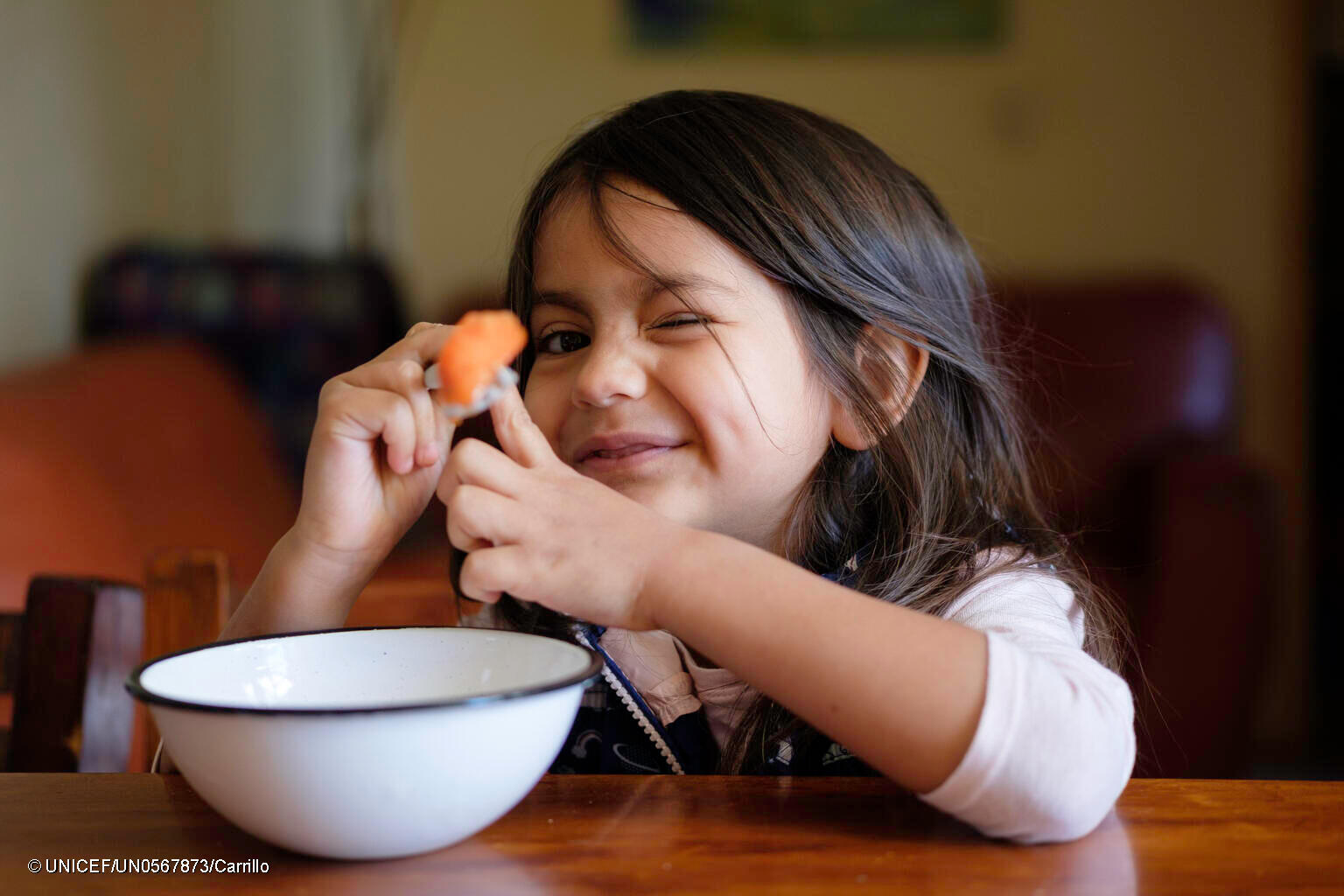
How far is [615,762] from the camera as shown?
3.00 feet

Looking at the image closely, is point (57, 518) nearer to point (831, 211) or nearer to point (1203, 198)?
point (831, 211)

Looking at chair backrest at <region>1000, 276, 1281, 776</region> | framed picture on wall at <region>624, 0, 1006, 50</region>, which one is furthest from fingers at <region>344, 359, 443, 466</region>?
framed picture on wall at <region>624, 0, 1006, 50</region>

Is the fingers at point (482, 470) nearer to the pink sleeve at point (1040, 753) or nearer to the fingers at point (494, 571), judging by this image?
the fingers at point (494, 571)

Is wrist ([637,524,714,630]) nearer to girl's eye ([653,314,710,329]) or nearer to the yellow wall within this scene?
girl's eye ([653,314,710,329])

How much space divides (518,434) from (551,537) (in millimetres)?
88

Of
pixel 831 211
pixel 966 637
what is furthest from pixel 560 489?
pixel 831 211

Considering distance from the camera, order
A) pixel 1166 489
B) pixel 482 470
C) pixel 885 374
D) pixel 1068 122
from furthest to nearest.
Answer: pixel 1068 122, pixel 1166 489, pixel 885 374, pixel 482 470

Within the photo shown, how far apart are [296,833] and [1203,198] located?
10.3ft

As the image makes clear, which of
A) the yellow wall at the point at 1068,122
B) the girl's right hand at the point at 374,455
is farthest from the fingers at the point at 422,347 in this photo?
the yellow wall at the point at 1068,122

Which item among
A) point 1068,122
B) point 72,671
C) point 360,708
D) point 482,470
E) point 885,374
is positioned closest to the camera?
point 360,708

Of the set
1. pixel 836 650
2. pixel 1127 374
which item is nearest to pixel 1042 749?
pixel 836 650

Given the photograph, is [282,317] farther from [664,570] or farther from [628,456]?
[664,570]

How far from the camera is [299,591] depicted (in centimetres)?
83

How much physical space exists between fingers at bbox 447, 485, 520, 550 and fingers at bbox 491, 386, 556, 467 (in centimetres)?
5
